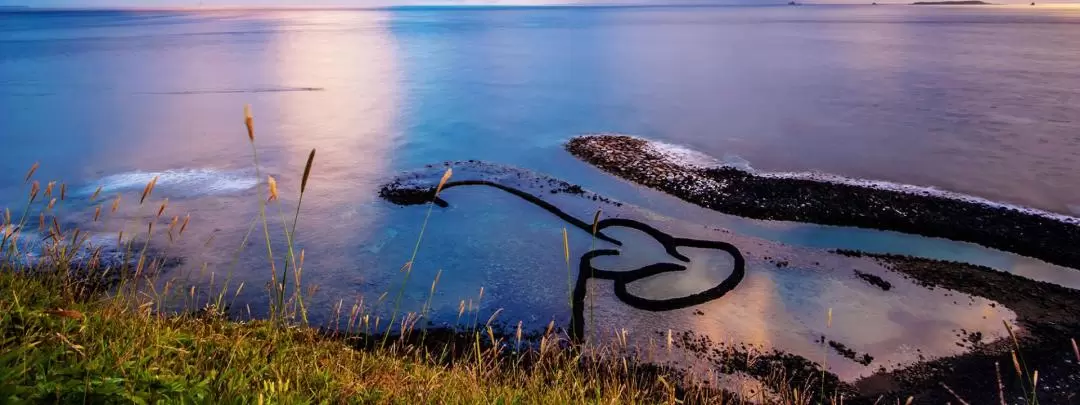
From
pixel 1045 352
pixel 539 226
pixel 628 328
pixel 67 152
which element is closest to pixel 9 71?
pixel 67 152

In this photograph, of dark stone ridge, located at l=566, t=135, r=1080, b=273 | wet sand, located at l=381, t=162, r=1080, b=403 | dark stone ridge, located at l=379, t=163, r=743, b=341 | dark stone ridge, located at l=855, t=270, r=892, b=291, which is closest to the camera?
wet sand, located at l=381, t=162, r=1080, b=403

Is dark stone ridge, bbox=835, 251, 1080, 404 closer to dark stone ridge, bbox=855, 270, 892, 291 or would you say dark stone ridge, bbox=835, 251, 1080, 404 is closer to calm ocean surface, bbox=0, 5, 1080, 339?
dark stone ridge, bbox=855, 270, 892, 291

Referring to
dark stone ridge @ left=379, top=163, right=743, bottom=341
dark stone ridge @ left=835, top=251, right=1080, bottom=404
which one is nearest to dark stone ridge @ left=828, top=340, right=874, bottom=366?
dark stone ridge @ left=835, top=251, right=1080, bottom=404

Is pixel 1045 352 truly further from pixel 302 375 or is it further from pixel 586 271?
pixel 302 375

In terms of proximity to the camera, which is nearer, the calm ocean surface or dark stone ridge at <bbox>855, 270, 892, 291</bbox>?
dark stone ridge at <bbox>855, 270, 892, 291</bbox>

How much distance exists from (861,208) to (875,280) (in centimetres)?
235

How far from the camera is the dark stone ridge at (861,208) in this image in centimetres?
786

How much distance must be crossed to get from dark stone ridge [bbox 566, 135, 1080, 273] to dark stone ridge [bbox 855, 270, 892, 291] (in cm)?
161

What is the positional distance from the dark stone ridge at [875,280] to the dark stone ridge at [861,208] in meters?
1.61

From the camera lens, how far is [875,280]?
22.3ft

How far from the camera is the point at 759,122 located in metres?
15.0

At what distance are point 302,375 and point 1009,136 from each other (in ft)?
50.1

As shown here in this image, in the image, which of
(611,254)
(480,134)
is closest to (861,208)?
(611,254)

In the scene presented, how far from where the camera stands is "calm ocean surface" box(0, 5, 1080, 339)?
25.3ft
